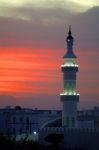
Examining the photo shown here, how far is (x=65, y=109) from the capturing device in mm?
77062

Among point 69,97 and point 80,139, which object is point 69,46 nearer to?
point 69,97

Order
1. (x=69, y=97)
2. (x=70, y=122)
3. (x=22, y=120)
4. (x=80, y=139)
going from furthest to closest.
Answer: (x=22, y=120)
(x=70, y=122)
(x=69, y=97)
(x=80, y=139)

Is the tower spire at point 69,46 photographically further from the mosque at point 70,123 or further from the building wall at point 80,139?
the building wall at point 80,139

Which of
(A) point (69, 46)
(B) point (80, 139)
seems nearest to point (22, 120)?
(A) point (69, 46)

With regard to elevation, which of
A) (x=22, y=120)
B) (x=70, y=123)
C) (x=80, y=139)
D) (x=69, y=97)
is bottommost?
(x=80, y=139)

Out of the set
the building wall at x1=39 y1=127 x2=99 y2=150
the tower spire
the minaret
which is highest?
the tower spire

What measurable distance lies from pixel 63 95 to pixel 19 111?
136ft

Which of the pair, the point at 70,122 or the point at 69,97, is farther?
the point at 70,122

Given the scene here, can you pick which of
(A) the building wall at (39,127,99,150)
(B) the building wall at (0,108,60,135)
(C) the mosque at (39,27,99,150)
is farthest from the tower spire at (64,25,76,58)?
(B) the building wall at (0,108,60,135)

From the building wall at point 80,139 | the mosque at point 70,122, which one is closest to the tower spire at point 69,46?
the mosque at point 70,122

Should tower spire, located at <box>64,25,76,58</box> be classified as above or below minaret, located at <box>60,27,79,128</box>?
above

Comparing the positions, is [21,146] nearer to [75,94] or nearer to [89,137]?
[89,137]

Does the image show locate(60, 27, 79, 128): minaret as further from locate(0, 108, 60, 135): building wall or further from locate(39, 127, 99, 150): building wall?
locate(0, 108, 60, 135): building wall

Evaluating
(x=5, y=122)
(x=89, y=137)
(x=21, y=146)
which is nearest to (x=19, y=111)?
(x=5, y=122)
